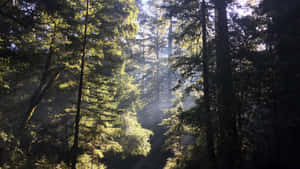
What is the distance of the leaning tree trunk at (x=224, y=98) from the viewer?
7168 mm

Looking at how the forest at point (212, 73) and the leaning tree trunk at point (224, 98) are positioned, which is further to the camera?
the forest at point (212, 73)

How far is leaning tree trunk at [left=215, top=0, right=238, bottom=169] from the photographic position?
7168 mm

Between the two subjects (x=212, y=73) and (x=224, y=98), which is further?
(x=212, y=73)

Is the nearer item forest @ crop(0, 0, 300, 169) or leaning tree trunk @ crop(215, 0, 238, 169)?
leaning tree trunk @ crop(215, 0, 238, 169)

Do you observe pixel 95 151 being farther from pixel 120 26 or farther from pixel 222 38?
pixel 222 38

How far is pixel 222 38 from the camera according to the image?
8461 millimetres

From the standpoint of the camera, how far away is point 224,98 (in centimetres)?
793

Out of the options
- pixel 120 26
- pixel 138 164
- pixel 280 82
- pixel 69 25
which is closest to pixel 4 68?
pixel 69 25

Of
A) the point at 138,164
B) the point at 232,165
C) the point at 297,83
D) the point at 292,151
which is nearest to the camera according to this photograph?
the point at 232,165

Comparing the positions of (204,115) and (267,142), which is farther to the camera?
Answer: (267,142)

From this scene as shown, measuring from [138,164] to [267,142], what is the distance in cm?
1449

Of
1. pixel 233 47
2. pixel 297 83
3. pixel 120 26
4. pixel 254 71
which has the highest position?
pixel 120 26

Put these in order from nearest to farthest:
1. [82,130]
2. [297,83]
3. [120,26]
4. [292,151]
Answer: [297,83]
[292,151]
[82,130]
[120,26]

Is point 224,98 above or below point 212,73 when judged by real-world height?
below
